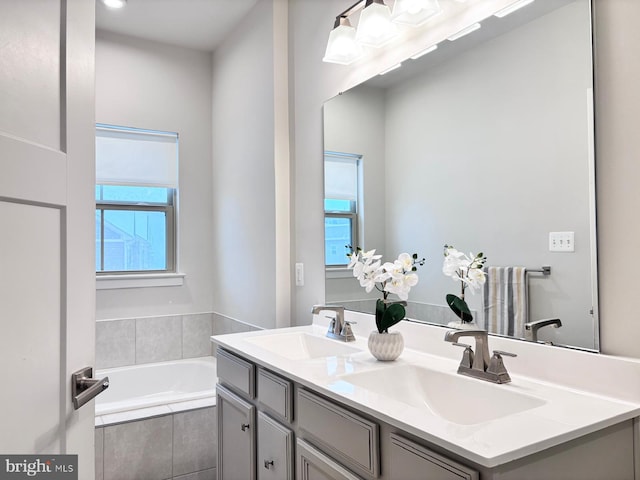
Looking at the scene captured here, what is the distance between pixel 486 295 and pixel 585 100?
0.64m

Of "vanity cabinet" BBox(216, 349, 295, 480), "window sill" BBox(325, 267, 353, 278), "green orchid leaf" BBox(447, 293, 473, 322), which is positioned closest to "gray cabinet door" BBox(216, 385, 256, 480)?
"vanity cabinet" BBox(216, 349, 295, 480)

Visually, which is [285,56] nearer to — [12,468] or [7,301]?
[7,301]

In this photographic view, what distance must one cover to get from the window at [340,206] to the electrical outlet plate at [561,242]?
94 centimetres

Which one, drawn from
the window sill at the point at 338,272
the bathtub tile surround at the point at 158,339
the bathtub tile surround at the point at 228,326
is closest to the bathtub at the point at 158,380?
the bathtub tile surround at the point at 158,339

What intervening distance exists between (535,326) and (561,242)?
0.26 m

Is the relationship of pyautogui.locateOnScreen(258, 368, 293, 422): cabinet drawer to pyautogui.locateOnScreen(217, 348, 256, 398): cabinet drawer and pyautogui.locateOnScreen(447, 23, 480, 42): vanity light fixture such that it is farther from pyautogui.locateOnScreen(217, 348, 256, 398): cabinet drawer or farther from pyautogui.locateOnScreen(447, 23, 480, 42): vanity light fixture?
pyautogui.locateOnScreen(447, 23, 480, 42): vanity light fixture

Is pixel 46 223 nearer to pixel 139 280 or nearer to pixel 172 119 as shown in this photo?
pixel 139 280

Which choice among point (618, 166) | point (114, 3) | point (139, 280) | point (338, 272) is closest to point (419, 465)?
point (618, 166)

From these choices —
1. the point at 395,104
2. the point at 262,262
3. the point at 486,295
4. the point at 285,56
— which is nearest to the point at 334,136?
the point at 395,104

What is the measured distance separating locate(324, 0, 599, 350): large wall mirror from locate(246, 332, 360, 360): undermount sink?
0.26m

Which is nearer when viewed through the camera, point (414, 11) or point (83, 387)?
point (83, 387)

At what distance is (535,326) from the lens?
4.41 ft

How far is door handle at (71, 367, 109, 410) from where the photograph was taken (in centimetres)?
95

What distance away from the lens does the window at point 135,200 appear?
3319mm
